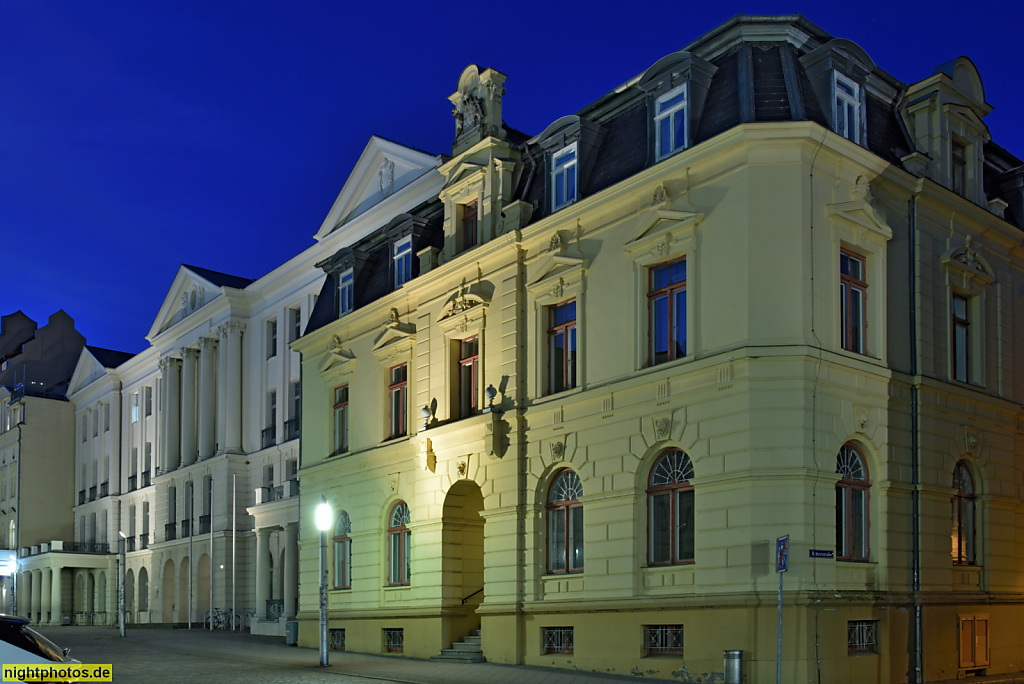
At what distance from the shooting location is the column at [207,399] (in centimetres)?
6366

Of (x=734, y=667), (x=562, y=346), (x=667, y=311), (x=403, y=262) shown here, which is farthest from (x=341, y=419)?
(x=734, y=667)

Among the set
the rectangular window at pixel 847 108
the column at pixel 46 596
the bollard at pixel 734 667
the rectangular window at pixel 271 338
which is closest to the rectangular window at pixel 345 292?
the rectangular window at pixel 847 108

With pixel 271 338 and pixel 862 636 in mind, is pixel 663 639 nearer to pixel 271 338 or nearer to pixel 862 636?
pixel 862 636

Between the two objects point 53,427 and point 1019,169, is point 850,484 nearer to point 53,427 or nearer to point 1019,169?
point 1019,169

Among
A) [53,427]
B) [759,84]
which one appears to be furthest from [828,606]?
[53,427]

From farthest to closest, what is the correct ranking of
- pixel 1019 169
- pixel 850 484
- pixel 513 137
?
pixel 513 137 → pixel 1019 169 → pixel 850 484

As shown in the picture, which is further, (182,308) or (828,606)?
(182,308)

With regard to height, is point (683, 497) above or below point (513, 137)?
below

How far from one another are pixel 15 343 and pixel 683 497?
97999 millimetres

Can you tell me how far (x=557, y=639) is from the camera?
2617 centimetres

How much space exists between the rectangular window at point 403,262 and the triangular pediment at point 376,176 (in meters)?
10.7

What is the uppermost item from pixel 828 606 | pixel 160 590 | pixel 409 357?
pixel 409 357

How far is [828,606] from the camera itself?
20891 mm

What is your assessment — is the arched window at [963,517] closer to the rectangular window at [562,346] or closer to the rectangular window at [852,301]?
the rectangular window at [852,301]
